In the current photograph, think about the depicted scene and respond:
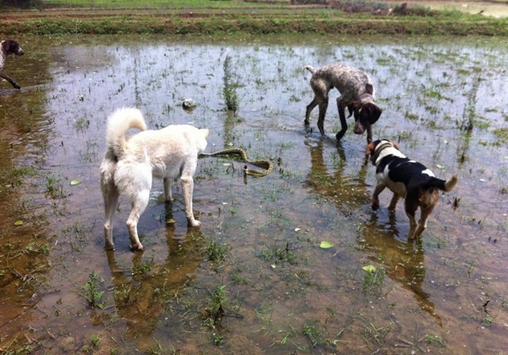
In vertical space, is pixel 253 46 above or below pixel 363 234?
above

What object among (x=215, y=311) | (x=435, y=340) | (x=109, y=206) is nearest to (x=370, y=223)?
(x=435, y=340)

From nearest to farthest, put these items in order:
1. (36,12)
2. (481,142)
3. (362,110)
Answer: (362,110), (481,142), (36,12)

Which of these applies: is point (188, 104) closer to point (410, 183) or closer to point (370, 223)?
point (370, 223)

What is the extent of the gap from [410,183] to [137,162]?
3596 millimetres

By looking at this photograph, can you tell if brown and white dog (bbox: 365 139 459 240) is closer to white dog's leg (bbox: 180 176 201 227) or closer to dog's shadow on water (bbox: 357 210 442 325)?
dog's shadow on water (bbox: 357 210 442 325)

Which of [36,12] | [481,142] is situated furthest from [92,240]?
[36,12]

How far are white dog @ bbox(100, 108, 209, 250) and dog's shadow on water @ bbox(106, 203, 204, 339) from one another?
0.83 feet

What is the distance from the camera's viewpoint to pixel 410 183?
5254mm

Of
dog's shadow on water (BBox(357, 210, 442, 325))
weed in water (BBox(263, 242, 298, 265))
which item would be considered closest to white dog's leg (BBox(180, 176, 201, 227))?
weed in water (BBox(263, 242, 298, 265))

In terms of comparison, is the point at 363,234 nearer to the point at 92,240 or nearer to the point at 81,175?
the point at 92,240

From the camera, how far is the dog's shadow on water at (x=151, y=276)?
4055 millimetres

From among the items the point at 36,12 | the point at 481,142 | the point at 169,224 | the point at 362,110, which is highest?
the point at 36,12

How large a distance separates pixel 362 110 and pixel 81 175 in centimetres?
576

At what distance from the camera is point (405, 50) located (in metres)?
20.5
